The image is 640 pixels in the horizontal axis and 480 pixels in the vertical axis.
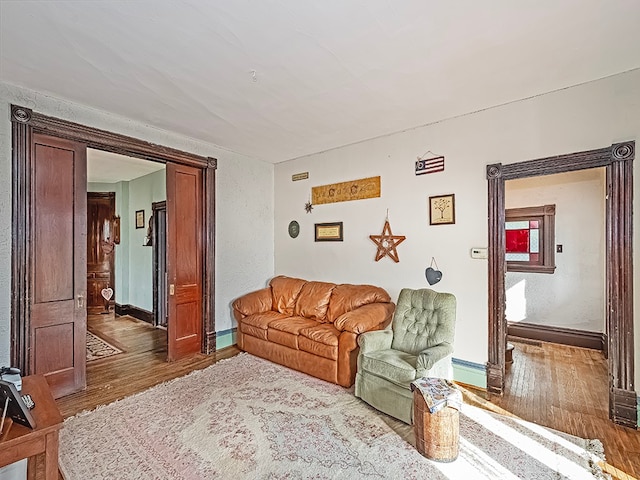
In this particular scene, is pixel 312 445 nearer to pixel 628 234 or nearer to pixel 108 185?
pixel 628 234

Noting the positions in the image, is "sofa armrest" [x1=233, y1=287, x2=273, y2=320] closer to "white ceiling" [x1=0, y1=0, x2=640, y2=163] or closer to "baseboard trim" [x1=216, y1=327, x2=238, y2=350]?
"baseboard trim" [x1=216, y1=327, x2=238, y2=350]

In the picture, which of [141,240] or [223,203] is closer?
[223,203]

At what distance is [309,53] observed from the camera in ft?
7.62

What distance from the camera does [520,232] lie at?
5125mm

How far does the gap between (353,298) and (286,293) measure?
3.68 ft

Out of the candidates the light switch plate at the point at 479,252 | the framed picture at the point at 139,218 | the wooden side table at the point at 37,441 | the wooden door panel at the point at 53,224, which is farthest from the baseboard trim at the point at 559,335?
the framed picture at the point at 139,218

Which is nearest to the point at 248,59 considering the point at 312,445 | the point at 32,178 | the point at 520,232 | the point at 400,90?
the point at 400,90

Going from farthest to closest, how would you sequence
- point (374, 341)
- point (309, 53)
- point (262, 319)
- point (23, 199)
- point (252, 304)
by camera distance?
point (252, 304) < point (262, 319) < point (374, 341) < point (23, 199) < point (309, 53)

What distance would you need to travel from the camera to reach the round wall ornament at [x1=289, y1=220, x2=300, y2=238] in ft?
16.5

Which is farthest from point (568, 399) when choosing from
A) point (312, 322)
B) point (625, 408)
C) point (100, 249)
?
point (100, 249)

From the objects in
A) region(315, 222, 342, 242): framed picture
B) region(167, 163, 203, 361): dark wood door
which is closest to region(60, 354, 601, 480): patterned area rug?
region(167, 163, 203, 361): dark wood door

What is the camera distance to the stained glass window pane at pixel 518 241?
5.06 m

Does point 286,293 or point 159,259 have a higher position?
point 159,259

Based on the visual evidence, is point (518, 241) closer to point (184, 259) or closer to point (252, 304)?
point (252, 304)
